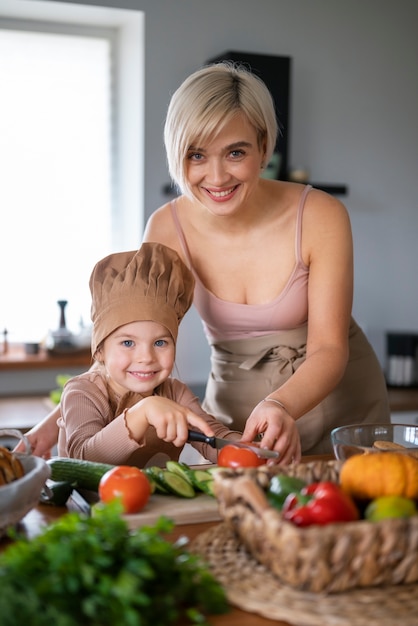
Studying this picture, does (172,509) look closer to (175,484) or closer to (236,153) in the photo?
(175,484)

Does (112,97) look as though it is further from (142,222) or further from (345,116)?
(345,116)

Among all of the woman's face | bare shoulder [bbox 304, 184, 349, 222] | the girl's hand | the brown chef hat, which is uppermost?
the woman's face

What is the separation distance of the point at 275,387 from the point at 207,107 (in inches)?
27.7

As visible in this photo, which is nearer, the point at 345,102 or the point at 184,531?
the point at 184,531

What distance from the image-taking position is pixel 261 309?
6.51 ft

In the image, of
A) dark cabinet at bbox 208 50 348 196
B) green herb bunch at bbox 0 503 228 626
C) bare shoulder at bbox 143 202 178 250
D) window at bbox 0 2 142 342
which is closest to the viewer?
green herb bunch at bbox 0 503 228 626

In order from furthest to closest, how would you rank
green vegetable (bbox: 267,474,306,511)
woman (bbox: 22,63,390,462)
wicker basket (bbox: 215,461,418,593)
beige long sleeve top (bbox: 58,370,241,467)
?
woman (bbox: 22,63,390,462) < beige long sleeve top (bbox: 58,370,241,467) < green vegetable (bbox: 267,474,306,511) < wicker basket (bbox: 215,461,418,593)

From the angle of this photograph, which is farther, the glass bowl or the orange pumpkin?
the glass bowl

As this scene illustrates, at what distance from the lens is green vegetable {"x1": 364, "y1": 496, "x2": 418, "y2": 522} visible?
3.17 feet

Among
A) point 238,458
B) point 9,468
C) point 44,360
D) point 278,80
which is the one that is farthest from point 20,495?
point 278,80

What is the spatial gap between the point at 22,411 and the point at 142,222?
3.26 ft

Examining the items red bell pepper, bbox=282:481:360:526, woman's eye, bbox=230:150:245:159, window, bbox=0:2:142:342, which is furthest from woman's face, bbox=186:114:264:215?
window, bbox=0:2:142:342

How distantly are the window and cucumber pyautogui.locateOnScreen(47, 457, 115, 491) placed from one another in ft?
7.98

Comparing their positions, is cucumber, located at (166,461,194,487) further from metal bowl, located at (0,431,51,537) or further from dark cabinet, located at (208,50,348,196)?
dark cabinet, located at (208,50,348,196)
